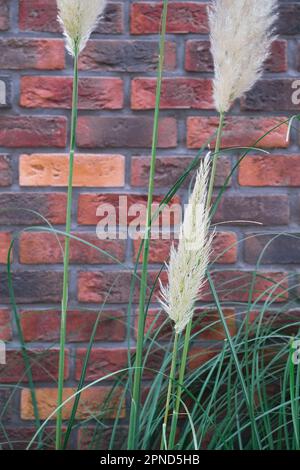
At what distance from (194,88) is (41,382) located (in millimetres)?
763

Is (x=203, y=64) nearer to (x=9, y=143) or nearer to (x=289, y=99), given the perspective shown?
(x=289, y=99)

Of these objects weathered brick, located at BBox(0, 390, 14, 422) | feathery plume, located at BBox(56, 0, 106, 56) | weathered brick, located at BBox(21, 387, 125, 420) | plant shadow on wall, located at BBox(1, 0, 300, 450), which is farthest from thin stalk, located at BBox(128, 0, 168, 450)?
weathered brick, located at BBox(0, 390, 14, 422)

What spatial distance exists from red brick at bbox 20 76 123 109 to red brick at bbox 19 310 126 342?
474 mm

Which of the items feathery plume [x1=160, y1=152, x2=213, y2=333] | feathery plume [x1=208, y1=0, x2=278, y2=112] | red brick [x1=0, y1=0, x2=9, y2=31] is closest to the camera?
feathery plume [x1=160, y1=152, x2=213, y2=333]

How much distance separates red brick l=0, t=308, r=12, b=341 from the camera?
1645mm

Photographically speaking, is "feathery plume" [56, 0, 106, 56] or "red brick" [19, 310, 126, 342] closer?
"feathery plume" [56, 0, 106, 56]

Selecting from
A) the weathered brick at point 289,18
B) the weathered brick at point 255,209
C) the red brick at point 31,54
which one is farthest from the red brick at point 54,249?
the weathered brick at point 289,18

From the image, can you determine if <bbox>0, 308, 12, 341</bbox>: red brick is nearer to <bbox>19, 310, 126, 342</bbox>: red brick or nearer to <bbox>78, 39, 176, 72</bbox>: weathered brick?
<bbox>19, 310, 126, 342</bbox>: red brick

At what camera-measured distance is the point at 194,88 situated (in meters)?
1.66

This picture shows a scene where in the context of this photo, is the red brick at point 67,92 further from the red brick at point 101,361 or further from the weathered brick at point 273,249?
the red brick at point 101,361

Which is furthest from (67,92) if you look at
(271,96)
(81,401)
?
(81,401)

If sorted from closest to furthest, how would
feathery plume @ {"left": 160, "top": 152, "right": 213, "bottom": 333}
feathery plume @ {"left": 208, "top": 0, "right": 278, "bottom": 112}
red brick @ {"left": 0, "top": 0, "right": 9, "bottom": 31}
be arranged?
feathery plume @ {"left": 160, "top": 152, "right": 213, "bottom": 333}, feathery plume @ {"left": 208, "top": 0, "right": 278, "bottom": 112}, red brick @ {"left": 0, "top": 0, "right": 9, "bottom": 31}
